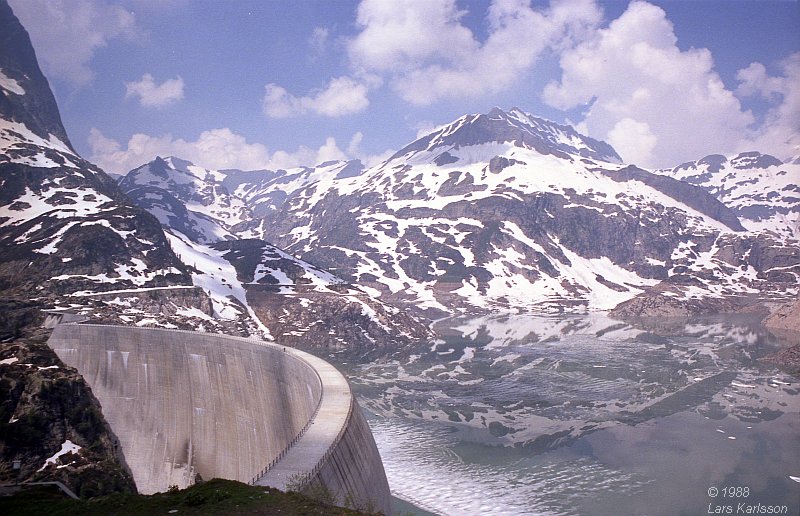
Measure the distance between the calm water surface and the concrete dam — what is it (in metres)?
16.2

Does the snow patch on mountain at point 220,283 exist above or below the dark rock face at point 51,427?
above

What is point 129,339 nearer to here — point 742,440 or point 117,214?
point 742,440

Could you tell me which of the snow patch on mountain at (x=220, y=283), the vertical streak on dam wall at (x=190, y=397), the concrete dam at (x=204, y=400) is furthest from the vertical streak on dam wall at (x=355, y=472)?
the snow patch on mountain at (x=220, y=283)

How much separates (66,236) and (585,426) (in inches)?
5007

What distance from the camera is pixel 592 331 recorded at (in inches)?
7052

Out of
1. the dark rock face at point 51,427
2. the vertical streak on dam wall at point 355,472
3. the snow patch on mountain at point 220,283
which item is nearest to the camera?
the vertical streak on dam wall at point 355,472

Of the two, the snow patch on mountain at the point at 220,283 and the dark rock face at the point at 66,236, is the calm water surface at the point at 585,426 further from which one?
the dark rock face at the point at 66,236

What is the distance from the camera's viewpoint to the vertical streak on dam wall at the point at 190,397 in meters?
56.4

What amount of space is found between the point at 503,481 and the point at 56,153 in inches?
7703

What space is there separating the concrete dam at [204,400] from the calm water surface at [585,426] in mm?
16201

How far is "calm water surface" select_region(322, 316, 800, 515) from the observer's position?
58.8 meters

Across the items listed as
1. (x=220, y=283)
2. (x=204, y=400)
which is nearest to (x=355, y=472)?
(x=204, y=400)

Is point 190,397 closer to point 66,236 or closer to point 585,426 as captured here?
point 585,426

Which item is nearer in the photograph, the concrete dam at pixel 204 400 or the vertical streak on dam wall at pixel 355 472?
the vertical streak on dam wall at pixel 355 472
